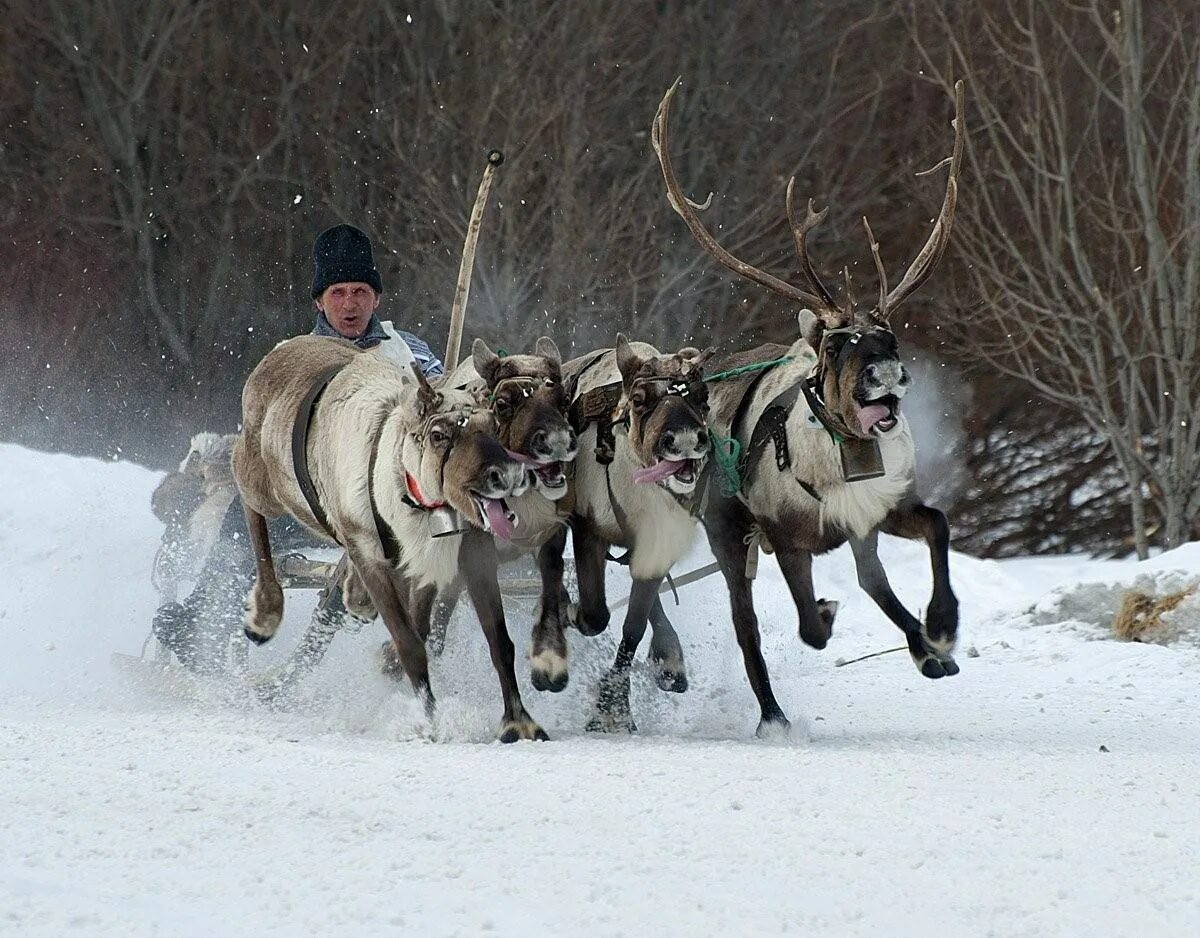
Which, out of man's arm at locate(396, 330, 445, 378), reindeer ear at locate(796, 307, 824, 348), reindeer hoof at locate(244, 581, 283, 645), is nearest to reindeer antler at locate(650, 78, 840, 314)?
reindeer ear at locate(796, 307, 824, 348)

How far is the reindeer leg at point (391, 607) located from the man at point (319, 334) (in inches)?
72.5

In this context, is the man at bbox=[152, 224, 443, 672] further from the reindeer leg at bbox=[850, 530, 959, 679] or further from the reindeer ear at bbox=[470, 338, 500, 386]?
the reindeer leg at bbox=[850, 530, 959, 679]

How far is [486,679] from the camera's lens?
756 cm

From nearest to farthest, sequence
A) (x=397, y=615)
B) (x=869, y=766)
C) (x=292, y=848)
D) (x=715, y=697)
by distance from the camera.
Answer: (x=292, y=848) → (x=869, y=766) → (x=397, y=615) → (x=715, y=697)

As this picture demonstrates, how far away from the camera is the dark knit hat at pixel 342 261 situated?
328 inches

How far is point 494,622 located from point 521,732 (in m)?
0.40

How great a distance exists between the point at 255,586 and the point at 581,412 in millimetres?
1928

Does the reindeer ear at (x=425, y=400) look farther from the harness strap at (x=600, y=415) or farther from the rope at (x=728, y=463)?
the rope at (x=728, y=463)

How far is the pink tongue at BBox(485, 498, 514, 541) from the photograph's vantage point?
226 inches

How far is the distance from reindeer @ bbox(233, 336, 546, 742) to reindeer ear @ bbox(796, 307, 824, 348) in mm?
1098

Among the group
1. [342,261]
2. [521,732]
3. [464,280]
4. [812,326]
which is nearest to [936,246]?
[812,326]

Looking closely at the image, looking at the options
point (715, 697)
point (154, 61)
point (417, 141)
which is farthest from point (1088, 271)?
point (154, 61)

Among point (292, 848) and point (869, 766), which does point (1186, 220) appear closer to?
point (869, 766)

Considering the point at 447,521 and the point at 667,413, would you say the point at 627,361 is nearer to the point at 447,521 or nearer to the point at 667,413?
the point at 667,413
